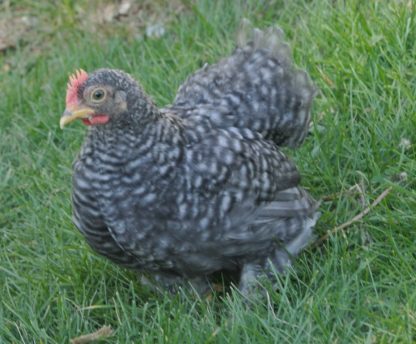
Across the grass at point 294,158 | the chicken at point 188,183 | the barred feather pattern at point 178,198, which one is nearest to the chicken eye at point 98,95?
the chicken at point 188,183

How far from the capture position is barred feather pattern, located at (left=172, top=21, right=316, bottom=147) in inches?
148

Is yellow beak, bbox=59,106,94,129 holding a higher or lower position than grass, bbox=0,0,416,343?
higher

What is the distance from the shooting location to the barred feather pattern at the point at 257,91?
3.76 m

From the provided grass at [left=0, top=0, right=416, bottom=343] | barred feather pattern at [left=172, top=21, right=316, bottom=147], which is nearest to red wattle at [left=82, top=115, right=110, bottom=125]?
barred feather pattern at [left=172, top=21, right=316, bottom=147]

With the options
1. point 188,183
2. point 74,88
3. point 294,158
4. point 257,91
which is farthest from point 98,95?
point 294,158

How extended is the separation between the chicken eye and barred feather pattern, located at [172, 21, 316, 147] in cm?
51

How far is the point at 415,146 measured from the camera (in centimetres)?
402

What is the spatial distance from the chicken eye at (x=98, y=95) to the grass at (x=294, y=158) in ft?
2.61

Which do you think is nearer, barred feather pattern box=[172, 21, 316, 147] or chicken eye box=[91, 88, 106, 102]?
chicken eye box=[91, 88, 106, 102]

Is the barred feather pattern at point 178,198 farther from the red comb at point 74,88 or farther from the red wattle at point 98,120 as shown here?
the red comb at point 74,88

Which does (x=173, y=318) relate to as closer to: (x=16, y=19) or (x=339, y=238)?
(x=339, y=238)

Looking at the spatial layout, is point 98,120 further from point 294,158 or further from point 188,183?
point 294,158

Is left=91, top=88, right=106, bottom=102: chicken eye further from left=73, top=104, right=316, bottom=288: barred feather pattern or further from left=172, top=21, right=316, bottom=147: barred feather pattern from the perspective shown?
left=172, top=21, right=316, bottom=147: barred feather pattern

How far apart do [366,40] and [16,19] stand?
275cm
